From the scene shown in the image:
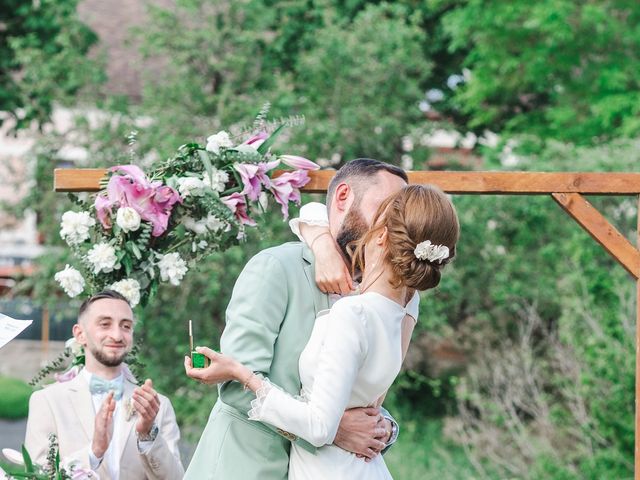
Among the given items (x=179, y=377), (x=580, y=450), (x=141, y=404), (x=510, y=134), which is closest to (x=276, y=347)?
(x=141, y=404)

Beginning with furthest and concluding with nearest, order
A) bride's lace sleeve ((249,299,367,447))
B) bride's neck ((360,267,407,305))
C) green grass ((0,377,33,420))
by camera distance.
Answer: green grass ((0,377,33,420)), bride's neck ((360,267,407,305)), bride's lace sleeve ((249,299,367,447))

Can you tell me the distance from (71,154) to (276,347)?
898 cm

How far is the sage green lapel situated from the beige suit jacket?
4.55 ft

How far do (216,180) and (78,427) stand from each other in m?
1.26

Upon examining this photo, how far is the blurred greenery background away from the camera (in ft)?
33.4

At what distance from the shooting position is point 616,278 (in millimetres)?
9992

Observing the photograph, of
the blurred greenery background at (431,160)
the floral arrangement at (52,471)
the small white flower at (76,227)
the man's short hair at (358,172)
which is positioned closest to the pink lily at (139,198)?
the small white flower at (76,227)

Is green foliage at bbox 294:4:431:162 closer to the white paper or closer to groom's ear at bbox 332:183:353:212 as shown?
the white paper

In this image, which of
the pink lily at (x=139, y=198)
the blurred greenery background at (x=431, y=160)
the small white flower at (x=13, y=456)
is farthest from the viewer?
the blurred greenery background at (x=431, y=160)

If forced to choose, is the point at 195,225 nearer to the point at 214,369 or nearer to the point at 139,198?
the point at 139,198

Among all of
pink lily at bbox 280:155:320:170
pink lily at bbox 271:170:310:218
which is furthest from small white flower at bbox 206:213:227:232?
pink lily at bbox 280:155:320:170

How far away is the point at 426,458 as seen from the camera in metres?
11.6

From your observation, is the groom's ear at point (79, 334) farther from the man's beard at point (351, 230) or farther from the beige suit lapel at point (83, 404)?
the man's beard at point (351, 230)

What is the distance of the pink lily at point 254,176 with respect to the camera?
4.69m
